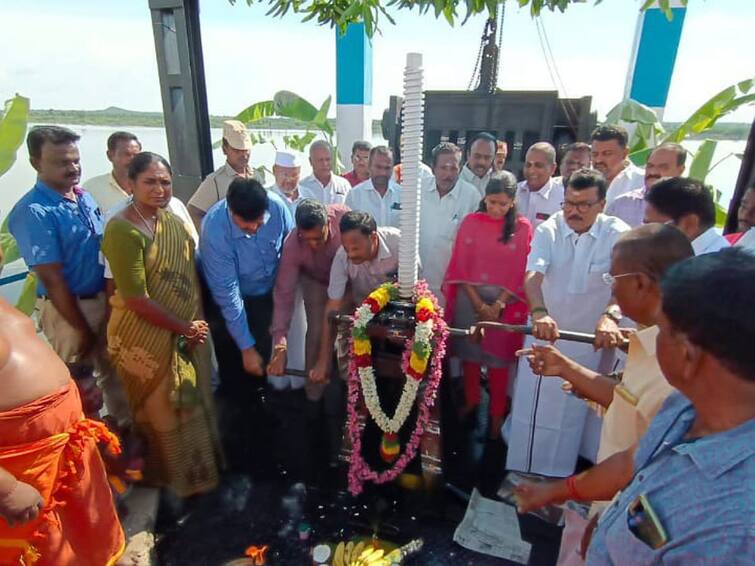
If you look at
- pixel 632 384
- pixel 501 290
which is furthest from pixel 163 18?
pixel 632 384

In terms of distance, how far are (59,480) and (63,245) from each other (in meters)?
1.31

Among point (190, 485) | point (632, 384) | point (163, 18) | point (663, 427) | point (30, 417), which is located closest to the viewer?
point (663, 427)

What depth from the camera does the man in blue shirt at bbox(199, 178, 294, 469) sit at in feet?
8.42

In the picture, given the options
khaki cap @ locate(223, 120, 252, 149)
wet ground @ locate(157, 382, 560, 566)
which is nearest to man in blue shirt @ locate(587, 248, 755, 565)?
wet ground @ locate(157, 382, 560, 566)

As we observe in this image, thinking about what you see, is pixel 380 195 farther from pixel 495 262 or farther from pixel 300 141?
pixel 300 141

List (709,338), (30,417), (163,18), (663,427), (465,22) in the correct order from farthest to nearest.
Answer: (163,18) → (465,22) → (30,417) → (663,427) → (709,338)

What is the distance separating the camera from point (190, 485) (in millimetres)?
2561

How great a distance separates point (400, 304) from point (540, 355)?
0.76 metres

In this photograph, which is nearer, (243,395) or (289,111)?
(243,395)

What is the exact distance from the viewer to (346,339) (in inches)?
99.9

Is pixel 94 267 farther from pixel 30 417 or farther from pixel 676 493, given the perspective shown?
pixel 676 493

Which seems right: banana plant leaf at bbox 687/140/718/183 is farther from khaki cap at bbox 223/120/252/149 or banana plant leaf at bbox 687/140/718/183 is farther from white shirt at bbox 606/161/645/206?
khaki cap at bbox 223/120/252/149

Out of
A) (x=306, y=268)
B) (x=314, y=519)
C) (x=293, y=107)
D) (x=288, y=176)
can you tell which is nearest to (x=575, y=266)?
(x=306, y=268)

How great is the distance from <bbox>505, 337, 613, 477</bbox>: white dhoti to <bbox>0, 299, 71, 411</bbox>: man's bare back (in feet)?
7.88
